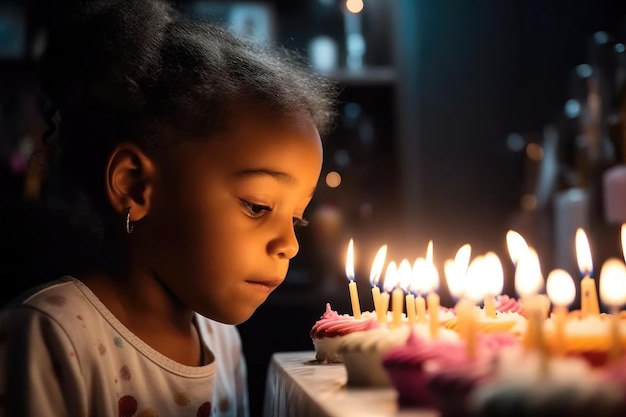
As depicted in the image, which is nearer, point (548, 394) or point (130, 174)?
point (548, 394)

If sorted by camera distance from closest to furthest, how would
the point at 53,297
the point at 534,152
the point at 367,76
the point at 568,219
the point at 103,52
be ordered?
the point at 53,297
the point at 103,52
the point at 568,219
the point at 534,152
the point at 367,76

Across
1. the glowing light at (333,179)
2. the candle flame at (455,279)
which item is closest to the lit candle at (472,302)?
the candle flame at (455,279)

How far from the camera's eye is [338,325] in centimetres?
121

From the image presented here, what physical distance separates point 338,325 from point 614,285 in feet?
1.68

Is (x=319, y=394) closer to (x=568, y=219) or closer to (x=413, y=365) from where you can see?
(x=413, y=365)

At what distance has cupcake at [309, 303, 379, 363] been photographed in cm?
119

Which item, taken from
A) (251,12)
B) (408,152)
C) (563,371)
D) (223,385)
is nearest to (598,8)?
(408,152)

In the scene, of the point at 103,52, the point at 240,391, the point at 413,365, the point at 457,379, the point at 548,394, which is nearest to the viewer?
the point at 548,394

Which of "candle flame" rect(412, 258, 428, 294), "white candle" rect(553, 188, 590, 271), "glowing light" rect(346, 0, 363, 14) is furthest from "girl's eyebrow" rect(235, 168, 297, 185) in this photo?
"glowing light" rect(346, 0, 363, 14)

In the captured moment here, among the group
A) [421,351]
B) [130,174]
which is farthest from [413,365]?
[130,174]

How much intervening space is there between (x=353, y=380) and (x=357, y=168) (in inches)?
81.1

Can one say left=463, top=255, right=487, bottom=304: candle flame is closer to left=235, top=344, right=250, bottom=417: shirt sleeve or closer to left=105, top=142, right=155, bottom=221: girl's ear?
left=105, top=142, right=155, bottom=221: girl's ear

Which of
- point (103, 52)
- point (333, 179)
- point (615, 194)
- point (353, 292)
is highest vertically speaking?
point (103, 52)

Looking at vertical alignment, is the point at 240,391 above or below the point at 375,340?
below
